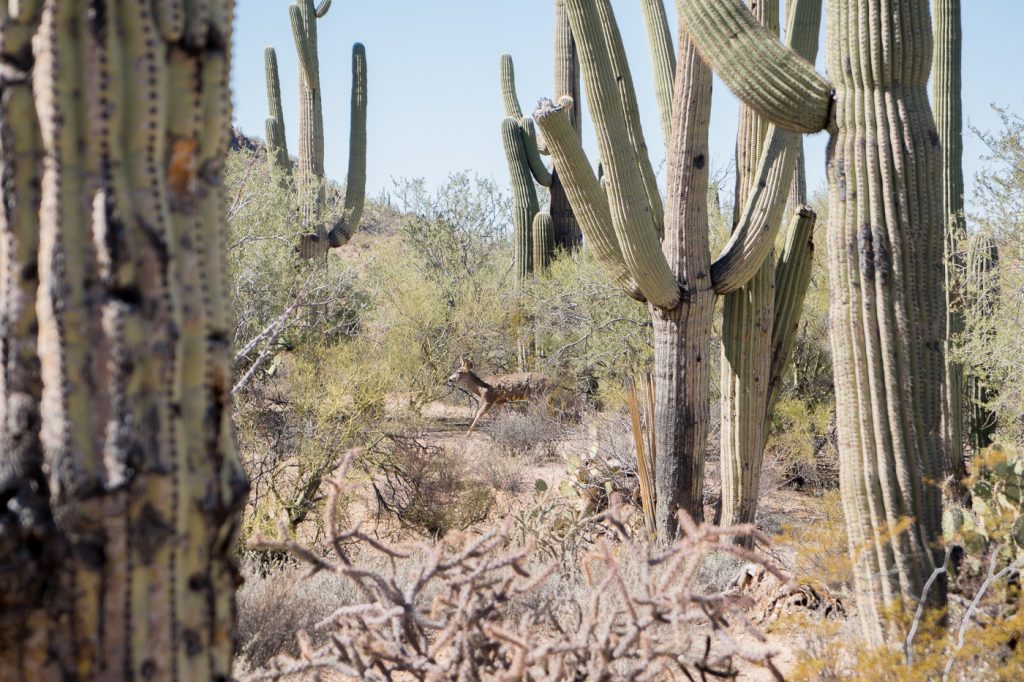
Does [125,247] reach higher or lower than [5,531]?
higher

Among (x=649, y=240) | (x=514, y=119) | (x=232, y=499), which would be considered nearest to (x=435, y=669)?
(x=232, y=499)

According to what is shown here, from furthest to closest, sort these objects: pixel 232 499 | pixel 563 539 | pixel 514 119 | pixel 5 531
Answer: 1. pixel 514 119
2. pixel 563 539
3. pixel 232 499
4. pixel 5 531

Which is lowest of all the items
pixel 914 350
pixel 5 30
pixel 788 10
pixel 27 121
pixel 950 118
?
pixel 914 350

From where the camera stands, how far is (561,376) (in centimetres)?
1490

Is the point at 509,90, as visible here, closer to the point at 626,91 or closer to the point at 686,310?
the point at 626,91

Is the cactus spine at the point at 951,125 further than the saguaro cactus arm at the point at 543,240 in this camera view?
No

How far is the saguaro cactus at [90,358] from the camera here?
1678 millimetres

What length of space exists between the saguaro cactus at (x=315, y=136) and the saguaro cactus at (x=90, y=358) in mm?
13398

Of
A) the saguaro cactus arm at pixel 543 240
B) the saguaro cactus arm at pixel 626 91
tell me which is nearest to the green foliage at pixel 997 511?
the saguaro cactus arm at pixel 626 91

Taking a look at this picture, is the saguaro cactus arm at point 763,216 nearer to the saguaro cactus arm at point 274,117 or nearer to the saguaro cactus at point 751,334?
the saguaro cactus at point 751,334

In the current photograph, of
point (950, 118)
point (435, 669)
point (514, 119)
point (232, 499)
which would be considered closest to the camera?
point (232, 499)

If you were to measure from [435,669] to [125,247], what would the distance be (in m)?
1.67

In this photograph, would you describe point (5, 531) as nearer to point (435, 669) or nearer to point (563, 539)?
point (435, 669)

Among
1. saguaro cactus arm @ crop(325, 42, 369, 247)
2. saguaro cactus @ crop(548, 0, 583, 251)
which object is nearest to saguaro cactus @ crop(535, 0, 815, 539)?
saguaro cactus @ crop(548, 0, 583, 251)
